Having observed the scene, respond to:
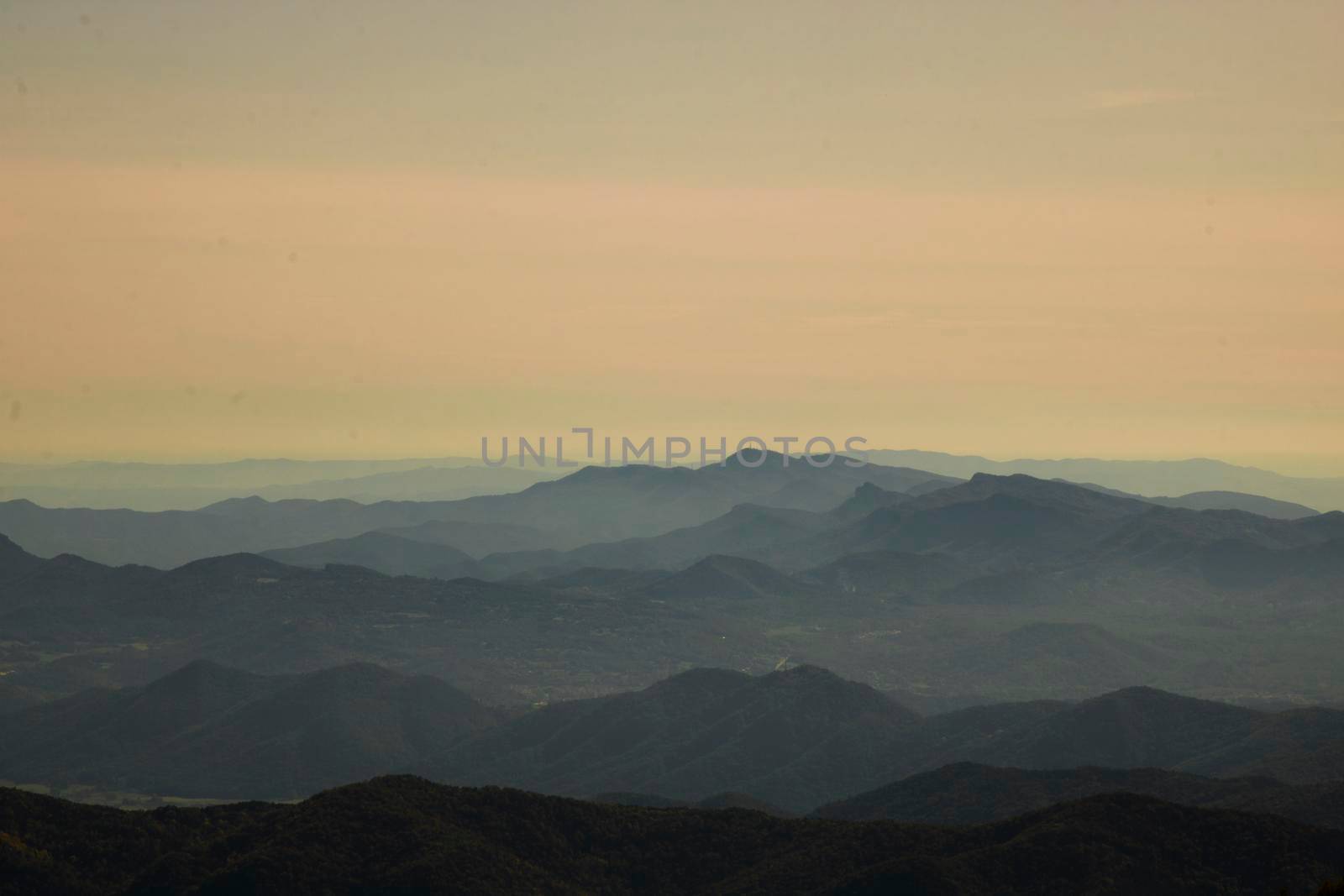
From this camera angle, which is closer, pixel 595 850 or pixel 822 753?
pixel 595 850

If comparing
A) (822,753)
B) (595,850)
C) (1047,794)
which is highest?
(595,850)

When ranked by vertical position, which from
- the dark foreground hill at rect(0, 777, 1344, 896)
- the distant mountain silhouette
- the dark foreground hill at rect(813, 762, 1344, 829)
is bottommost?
the distant mountain silhouette

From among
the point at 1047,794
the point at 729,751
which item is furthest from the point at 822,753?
the point at 1047,794

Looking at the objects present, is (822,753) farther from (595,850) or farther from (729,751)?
(595,850)

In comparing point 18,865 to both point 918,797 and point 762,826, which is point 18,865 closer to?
point 762,826

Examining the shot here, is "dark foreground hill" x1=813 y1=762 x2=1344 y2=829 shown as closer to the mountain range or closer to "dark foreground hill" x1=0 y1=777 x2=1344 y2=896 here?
the mountain range

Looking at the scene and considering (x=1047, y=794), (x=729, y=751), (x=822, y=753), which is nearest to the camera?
(x=1047, y=794)

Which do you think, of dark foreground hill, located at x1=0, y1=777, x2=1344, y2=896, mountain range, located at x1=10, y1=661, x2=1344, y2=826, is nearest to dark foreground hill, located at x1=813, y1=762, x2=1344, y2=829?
mountain range, located at x1=10, y1=661, x2=1344, y2=826

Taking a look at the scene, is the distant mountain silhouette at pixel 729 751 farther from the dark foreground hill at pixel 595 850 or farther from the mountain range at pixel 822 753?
the dark foreground hill at pixel 595 850

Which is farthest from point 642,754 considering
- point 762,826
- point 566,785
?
point 762,826

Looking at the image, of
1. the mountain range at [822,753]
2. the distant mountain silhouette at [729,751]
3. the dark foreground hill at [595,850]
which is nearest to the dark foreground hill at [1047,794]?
the mountain range at [822,753]

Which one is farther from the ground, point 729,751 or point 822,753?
point 822,753
